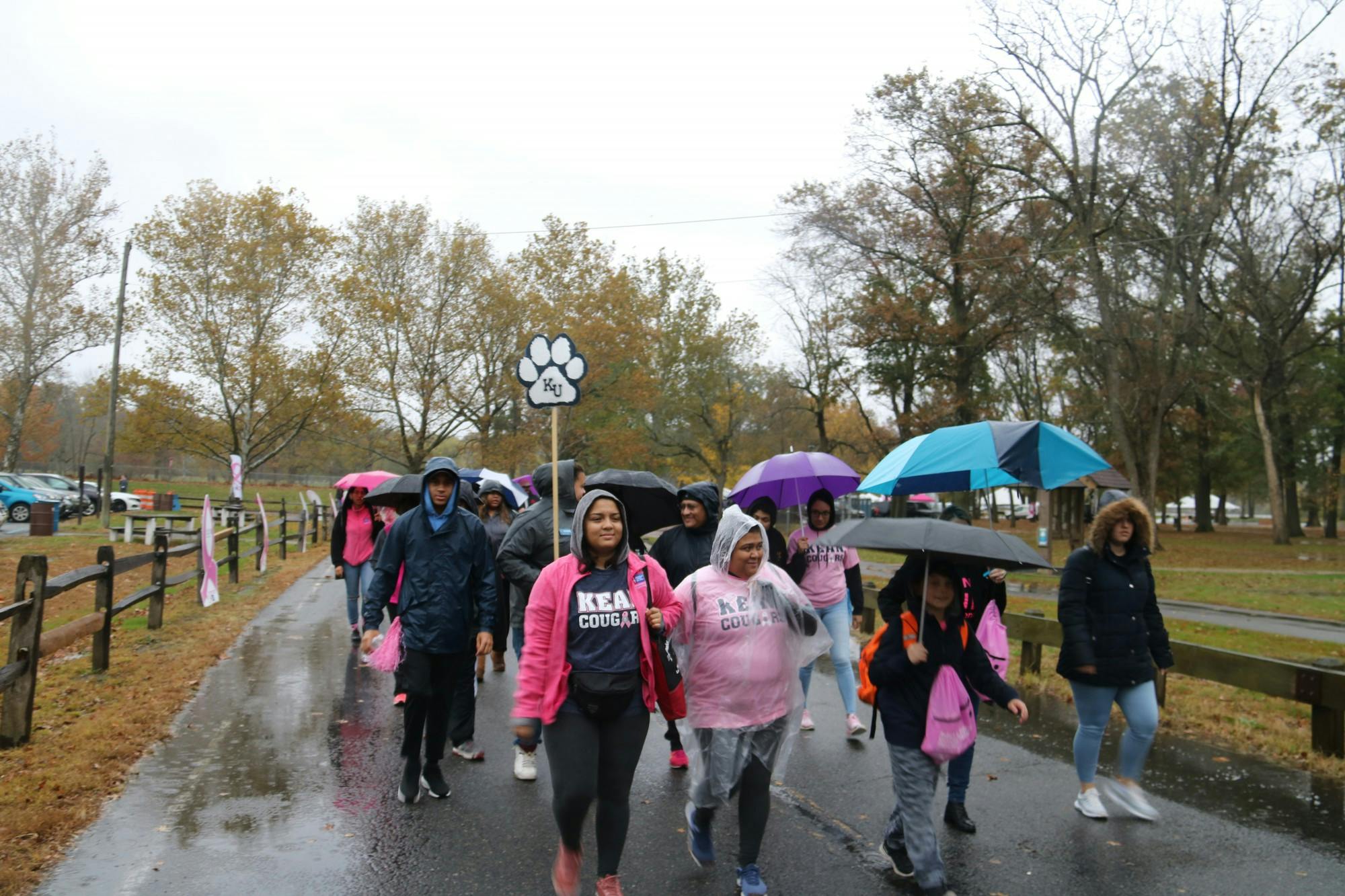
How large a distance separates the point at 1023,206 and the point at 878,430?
16.9 metres

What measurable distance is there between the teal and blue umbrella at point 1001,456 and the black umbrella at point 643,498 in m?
1.24

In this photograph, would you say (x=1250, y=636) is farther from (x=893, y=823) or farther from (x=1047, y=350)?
(x=1047, y=350)

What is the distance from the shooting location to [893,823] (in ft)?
14.4

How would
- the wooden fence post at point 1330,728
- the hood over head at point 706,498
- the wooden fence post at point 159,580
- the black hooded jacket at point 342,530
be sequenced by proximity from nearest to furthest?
the hood over head at point 706,498, the wooden fence post at point 1330,728, the black hooded jacket at point 342,530, the wooden fence post at point 159,580

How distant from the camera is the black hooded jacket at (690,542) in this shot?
6039 millimetres

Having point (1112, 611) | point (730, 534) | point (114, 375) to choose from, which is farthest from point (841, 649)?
point (114, 375)

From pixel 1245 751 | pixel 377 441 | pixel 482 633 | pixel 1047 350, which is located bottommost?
pixel 1245 751

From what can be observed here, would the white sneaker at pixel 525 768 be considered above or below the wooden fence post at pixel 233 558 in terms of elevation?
below

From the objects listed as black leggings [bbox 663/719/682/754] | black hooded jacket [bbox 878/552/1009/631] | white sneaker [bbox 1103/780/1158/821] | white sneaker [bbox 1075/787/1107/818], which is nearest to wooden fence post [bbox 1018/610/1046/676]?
white sneaker [bbox 1103/780/1158/821]

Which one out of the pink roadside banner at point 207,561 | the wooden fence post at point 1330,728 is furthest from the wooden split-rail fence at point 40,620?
the wooden fence post at point 1330,728

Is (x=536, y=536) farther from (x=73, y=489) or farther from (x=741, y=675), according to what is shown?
(x=73, y=489)

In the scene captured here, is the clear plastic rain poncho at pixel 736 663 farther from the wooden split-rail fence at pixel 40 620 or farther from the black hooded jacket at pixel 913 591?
the wooden split-rail fence at pixel 40 620

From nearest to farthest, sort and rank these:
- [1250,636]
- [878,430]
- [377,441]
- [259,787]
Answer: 1. [259,787]
2. [1250,636]
3. [377,441]
4. [878,430]

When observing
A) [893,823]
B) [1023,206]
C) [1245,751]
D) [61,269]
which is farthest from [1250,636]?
[61,269]
